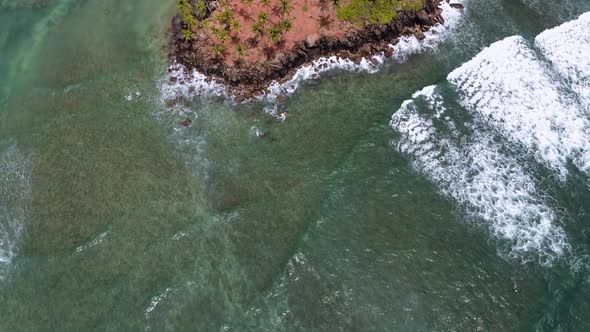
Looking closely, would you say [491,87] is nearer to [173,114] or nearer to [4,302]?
[173,114]

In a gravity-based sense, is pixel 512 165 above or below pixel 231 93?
below

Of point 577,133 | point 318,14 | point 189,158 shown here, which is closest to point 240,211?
point 189,158

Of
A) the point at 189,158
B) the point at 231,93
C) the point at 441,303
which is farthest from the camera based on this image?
the point at 231,93

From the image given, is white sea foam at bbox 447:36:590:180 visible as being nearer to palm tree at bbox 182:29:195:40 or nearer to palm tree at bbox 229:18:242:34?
palm tree at bbox 229:18:242:34

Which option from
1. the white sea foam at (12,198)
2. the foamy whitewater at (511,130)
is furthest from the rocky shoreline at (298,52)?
the white sea foam at (12,198)

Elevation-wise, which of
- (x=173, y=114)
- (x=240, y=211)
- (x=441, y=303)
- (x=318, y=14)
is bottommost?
(x=441, y=303)

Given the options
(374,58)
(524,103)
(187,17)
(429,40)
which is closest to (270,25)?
(187,17)

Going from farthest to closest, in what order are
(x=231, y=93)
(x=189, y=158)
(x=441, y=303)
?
(x=231, y=93) < (x=189, y=158) < (x=441, y=303)

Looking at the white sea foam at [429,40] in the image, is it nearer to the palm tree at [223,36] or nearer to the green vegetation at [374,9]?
the green vegetation at [374,9]
